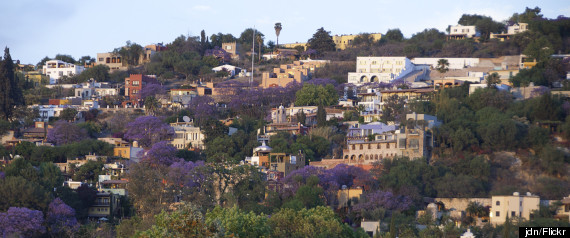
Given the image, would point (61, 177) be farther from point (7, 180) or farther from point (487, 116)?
point (487, 116)

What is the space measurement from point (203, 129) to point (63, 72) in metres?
28.5

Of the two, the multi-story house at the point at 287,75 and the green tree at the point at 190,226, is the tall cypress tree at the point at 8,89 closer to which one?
the multi-story house at the point at 287,75

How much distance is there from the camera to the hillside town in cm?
4494

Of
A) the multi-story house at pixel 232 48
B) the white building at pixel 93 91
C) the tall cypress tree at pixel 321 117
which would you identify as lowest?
the tall cypress tree at pixel 321 117

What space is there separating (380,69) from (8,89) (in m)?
27.6

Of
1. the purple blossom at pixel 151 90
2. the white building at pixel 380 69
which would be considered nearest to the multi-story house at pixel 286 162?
the purple blossom at pixel 151 90

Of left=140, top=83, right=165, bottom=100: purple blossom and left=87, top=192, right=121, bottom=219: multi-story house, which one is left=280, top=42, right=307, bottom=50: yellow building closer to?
left=140, top=83, right=165, bottom=100: purple blossom

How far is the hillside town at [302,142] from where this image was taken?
4494cm

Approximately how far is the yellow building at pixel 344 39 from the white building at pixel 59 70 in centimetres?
2354

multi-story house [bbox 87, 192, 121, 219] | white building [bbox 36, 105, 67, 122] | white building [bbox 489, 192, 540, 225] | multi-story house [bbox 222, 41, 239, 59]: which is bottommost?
multi-story house [bbox 87, 192, 121, 219]

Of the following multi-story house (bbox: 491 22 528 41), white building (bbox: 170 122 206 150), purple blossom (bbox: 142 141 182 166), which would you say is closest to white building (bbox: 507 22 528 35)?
multi-story house (bbox: 491 22 528 41)

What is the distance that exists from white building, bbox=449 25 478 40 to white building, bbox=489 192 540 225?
146 feet

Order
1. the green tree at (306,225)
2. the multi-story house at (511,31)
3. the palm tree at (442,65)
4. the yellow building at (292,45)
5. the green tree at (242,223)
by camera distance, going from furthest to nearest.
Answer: the yellow building at (292,45) → the multi-story house at (511,31) → the palm tree at (442,65) → the green tree at (306,225) → the green tree at (242,223)

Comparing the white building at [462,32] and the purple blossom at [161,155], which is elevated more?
the white building at [462,32]
